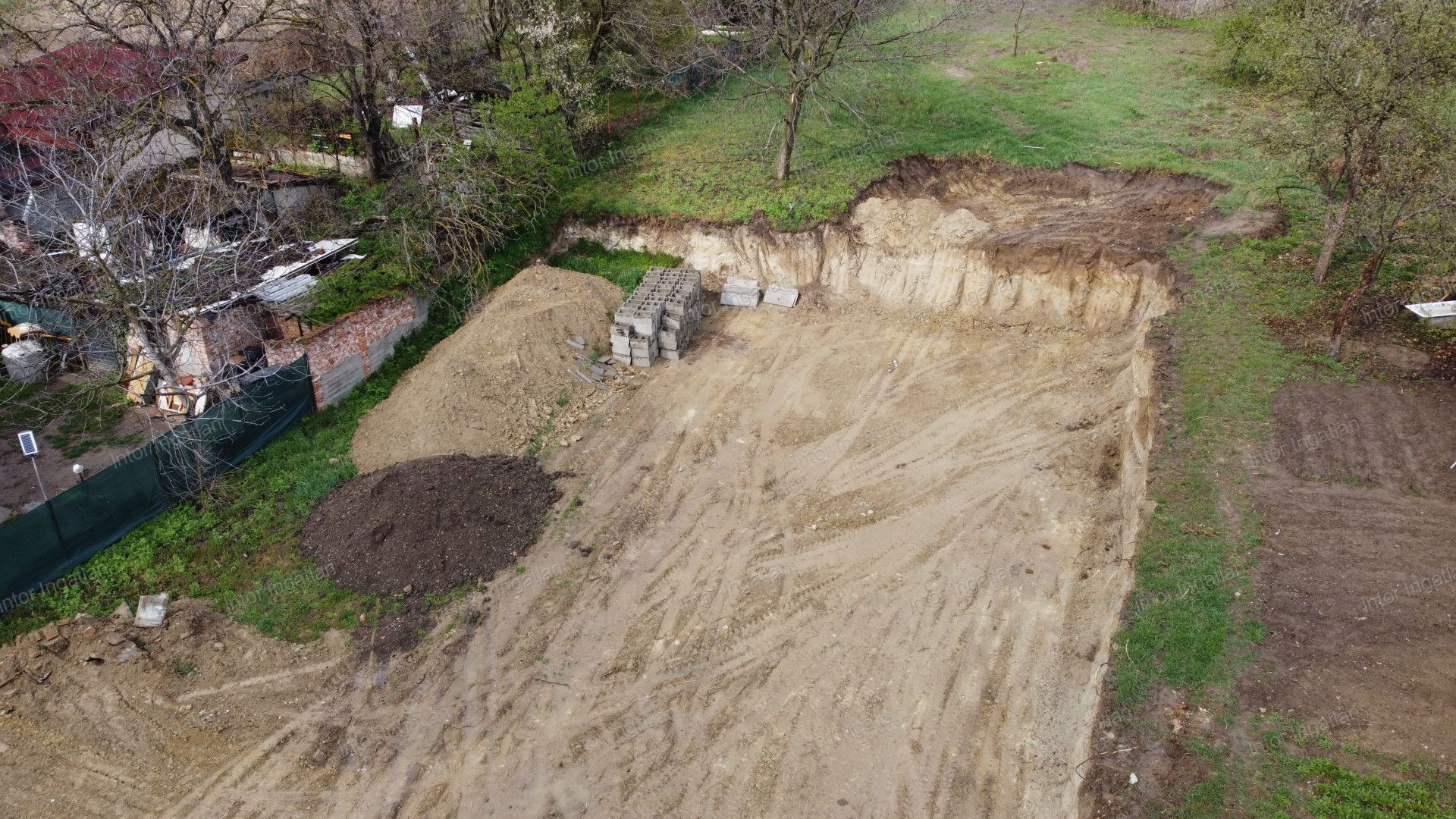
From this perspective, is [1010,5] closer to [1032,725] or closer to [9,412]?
[1032,725]

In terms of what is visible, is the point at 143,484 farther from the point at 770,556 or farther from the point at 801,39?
the point at 801,39

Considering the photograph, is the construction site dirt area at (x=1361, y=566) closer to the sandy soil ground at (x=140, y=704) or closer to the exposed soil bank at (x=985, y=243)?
the exposed soil bank at (x=985, y=243)

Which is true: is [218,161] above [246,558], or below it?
above

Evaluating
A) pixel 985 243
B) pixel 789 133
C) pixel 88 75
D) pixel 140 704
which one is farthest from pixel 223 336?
pixel 985 243

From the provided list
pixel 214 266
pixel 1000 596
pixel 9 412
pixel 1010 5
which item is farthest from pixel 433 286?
pixel 1010 5

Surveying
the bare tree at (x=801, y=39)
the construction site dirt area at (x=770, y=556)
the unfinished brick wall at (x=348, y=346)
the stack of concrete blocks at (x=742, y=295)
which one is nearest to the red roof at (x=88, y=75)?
the unfinished brick wall at (x=348, y=346)

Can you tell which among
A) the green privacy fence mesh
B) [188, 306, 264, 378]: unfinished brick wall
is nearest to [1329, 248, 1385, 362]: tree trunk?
the green privacy fence mesh
